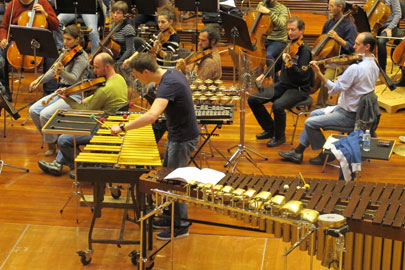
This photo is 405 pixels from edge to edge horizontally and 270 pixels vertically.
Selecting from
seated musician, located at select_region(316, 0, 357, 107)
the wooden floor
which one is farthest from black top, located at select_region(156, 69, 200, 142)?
seated musician, located at select_region(316, 0, 357, 107)

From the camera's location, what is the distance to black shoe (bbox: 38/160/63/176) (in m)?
7.52

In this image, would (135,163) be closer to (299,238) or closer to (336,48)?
(299,238)

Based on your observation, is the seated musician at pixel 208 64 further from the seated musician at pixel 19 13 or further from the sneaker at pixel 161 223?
the seated musician at pixel 19 13

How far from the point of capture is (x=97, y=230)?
6.32m

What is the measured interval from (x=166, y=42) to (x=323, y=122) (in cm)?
242

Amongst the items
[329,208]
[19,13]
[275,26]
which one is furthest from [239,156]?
[19,13]

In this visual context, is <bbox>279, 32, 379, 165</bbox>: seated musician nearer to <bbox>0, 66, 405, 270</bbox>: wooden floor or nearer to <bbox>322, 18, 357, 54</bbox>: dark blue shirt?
<bbox>0, 66, 405, 270</bbox>: wooden floor

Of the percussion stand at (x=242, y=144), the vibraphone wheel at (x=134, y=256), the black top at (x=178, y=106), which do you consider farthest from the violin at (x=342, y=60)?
the vibraphone wheel at (x=134, y=256)

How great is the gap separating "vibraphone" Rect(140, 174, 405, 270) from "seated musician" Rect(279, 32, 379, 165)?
2.22m

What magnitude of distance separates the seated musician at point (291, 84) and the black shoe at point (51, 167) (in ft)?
7.79

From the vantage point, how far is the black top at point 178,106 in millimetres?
5691

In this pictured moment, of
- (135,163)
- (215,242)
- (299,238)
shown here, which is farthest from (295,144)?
(299,238)

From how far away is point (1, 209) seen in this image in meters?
6.71

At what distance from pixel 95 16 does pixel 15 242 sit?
5346 mm
